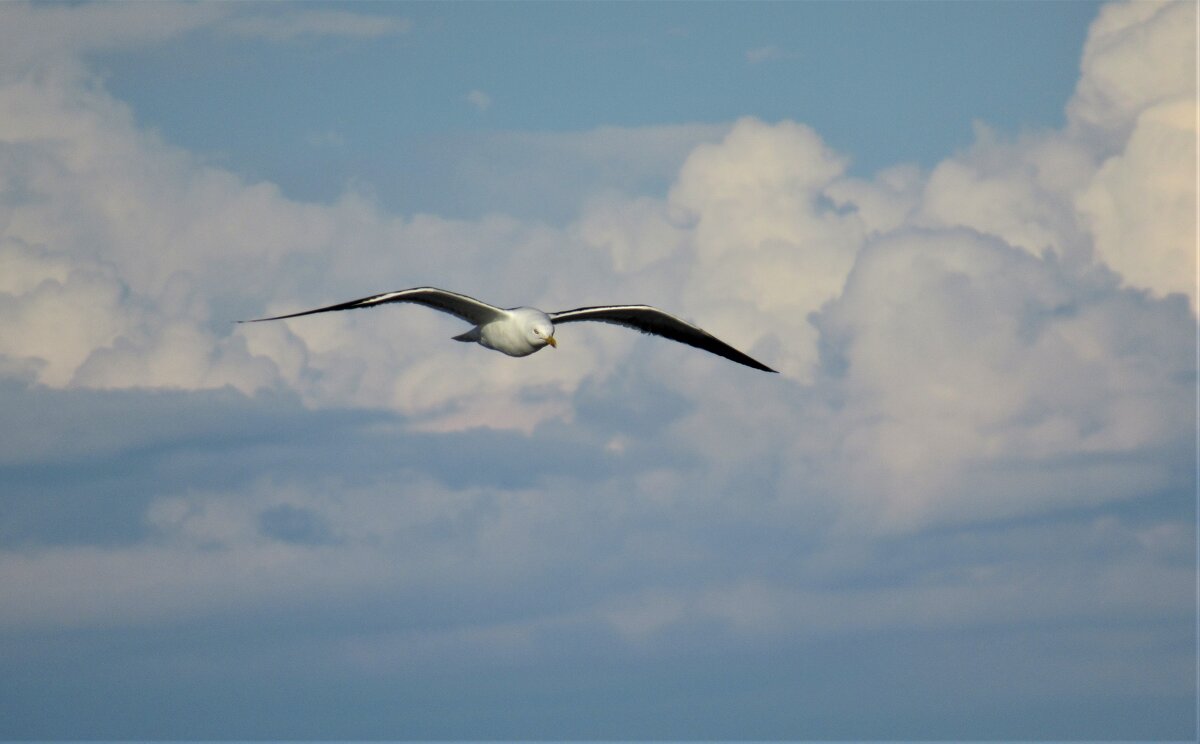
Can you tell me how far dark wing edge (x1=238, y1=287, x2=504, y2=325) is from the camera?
156 ft

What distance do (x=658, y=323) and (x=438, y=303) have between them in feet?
32.6

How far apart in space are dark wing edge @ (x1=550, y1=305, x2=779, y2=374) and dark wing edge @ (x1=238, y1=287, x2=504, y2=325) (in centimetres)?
270

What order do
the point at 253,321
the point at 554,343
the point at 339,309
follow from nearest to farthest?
the point at 253,321 → the point at 339,309 → the point at 554,343

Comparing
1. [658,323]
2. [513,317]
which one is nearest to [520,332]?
[513,317]

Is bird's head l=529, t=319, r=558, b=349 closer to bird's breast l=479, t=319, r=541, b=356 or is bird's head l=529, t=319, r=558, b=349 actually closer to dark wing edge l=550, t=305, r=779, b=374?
bird's breast l=479, t=319, r=541, b=356

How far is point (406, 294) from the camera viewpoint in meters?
49.2

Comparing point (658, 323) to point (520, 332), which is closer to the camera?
point (520, 332)

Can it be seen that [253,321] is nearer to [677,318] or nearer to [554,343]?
[554,343]

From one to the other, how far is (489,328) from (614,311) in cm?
560

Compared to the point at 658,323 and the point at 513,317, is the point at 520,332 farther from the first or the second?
the point at 658,323

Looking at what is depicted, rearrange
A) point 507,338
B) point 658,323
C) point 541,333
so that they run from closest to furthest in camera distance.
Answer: point 541,333 → point 507,338 → point 658,323

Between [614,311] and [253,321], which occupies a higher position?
[614,311]

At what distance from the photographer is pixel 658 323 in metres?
57.7

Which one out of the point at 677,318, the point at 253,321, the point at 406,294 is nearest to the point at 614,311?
the point at 677,318
